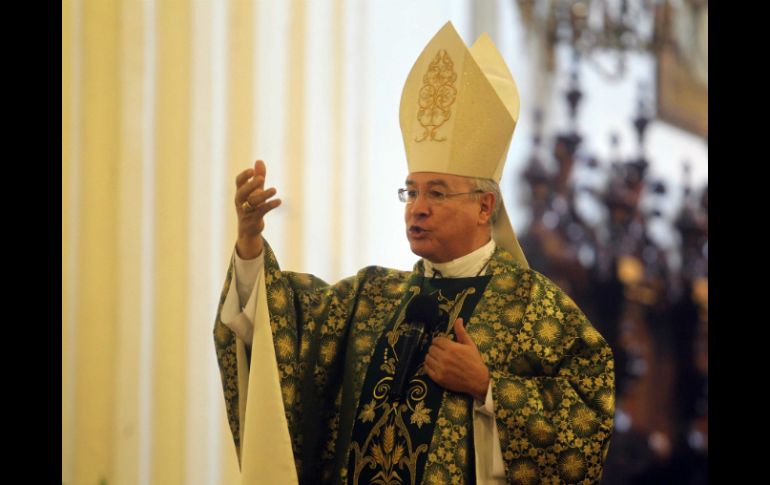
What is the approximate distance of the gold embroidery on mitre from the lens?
3.02m

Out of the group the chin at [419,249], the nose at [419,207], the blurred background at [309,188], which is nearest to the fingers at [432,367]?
the chin at [419,249]

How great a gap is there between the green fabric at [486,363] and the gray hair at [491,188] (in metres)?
0.14

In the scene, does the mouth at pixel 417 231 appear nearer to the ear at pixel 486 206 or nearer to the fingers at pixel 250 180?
the ear at pixel 486 206

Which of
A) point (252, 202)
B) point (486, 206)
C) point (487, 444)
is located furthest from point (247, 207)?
point (487, 444)

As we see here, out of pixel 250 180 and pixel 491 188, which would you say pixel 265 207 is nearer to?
pixel 250 180

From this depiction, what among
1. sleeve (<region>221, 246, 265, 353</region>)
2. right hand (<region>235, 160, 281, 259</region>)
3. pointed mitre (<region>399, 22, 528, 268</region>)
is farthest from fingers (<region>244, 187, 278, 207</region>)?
pointed mitre (<region>399, 22, 528, 268</region>)

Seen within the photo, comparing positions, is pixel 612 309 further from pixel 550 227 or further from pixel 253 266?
pixel 253 266

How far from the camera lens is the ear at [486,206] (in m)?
2.97

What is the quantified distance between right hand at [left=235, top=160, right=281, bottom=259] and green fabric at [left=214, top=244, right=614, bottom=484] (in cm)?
9

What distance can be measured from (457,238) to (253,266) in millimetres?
662

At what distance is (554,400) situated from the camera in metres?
2.66

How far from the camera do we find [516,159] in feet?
15.4

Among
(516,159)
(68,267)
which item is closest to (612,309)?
(516,159)

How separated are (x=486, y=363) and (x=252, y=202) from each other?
2.83 ft
